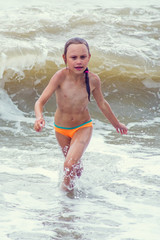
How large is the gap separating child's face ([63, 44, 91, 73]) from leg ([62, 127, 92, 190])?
65 centimetres

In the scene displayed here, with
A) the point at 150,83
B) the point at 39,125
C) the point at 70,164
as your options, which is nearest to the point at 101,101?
the point at 70,164

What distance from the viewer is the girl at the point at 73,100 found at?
4086 mm

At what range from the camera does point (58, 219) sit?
362cm

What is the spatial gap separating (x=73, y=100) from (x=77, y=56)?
46 centimetres

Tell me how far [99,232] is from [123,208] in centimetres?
66

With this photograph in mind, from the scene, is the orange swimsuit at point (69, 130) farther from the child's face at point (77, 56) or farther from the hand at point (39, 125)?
the hand at point (39, 125)

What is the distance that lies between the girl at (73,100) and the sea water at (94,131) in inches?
16.3

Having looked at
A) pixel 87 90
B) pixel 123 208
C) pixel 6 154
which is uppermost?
pixel 87 90

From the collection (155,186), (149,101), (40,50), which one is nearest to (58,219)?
(155,186)

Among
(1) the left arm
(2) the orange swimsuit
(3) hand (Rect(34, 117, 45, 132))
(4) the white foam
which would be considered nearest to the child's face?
(1) the left arm

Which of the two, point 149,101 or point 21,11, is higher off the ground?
point 21,11

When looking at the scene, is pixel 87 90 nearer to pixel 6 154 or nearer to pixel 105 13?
pixel 6 154

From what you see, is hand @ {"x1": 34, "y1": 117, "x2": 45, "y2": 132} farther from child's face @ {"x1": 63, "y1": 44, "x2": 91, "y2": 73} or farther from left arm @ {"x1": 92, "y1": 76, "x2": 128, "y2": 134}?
left arm @ {"x1": 92, "y1": 76, "x2": 128, "y2": 134}

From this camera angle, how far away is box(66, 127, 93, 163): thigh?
13.5 feet
